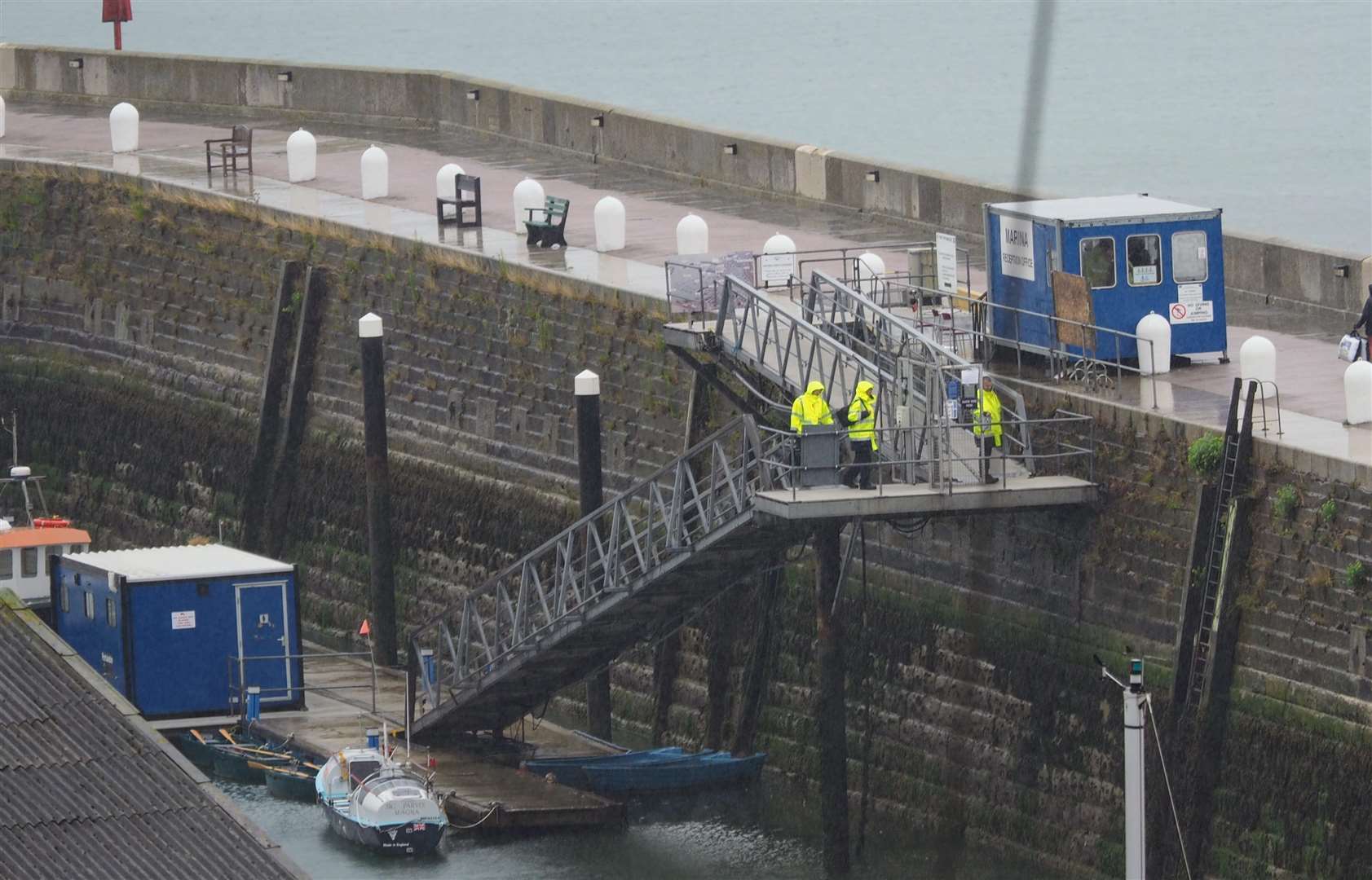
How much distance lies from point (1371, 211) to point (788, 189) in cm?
3493

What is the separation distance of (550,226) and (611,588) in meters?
10.8

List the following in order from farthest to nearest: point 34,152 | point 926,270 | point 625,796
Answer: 1. point 34,152
2. point 926,270
3. point 625,796

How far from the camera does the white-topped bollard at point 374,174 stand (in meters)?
49.9

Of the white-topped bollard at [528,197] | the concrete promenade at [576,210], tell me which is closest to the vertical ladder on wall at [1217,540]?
the concrete promenade at [576,210]

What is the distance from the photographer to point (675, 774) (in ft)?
122

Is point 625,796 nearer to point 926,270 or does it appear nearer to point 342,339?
point 926,270

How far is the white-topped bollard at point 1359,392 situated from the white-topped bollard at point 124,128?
28948 mm

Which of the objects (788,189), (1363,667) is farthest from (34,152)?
(1363,667)

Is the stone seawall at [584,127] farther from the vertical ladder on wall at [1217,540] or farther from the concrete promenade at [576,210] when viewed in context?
the vertical ladder on wall at [1217,540]

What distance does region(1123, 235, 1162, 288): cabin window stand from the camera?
34812mm

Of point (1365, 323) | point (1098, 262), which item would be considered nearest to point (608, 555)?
point (1098, 262)

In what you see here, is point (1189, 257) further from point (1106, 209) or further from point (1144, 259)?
point (1106, 209)

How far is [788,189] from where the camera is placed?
49.4 meters

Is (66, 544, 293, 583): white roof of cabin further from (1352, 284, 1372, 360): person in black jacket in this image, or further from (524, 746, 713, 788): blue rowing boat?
(1352, 284, 1372, 360): person in black jacket
